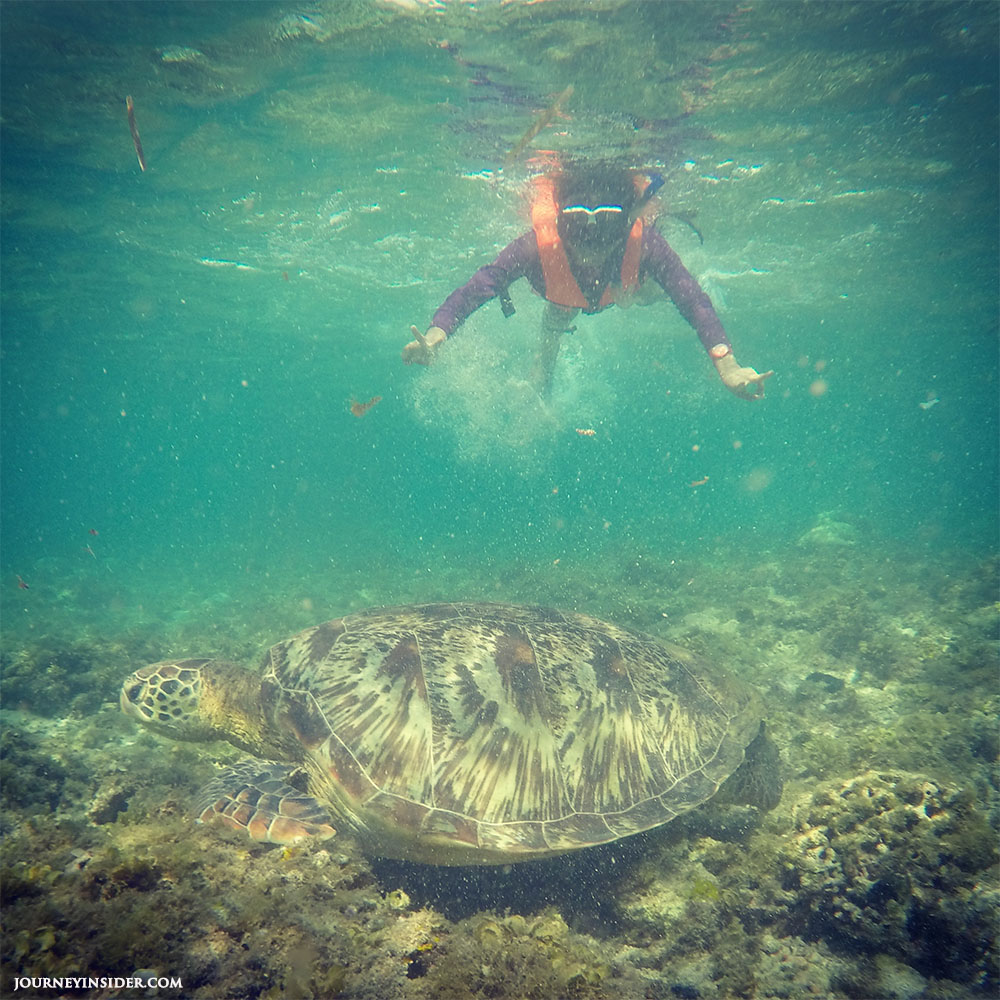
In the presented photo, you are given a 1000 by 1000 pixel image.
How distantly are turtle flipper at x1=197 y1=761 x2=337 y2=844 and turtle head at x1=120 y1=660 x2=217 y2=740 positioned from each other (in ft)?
2.36

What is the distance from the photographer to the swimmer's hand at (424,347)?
5.19 m

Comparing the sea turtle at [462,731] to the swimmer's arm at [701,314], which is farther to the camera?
the swimmer's arm at [701,314]

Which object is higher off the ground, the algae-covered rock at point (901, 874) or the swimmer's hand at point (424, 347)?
the swimmer's hand at point (424, 347)

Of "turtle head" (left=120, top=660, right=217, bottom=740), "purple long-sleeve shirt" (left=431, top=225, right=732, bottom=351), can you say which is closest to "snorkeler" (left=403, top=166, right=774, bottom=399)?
"purple long-sleeve shirt" (left=431, top=225, right=732, bottom=351)

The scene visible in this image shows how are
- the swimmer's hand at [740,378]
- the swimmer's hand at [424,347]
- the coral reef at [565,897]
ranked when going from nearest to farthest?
the coral reef at [565,897], the swimmer's hand at [740,378], the swimmer's hand at [424,347]

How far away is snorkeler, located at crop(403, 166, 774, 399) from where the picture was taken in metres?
5.56

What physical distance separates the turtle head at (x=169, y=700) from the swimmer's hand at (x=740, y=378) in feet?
18.7

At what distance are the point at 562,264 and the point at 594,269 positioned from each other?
0.53m

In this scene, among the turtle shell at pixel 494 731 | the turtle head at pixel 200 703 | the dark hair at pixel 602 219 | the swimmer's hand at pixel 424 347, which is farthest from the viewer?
the dark hair at pixel 602 219

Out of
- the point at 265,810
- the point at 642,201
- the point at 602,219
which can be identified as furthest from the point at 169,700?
the point at 642,201

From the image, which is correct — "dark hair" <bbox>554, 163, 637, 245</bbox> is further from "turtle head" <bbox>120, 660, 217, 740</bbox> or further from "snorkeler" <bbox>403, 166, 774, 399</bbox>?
"turtle head" <bbox>120, 660, 217, 740</bbox>

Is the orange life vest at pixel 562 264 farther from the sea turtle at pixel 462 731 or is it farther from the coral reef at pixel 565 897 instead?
the coral reef at pixel 565 897

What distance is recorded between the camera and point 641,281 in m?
7.00

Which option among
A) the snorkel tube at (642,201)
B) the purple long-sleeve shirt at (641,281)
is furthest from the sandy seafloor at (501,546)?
the purple long-sleeve shirt at (641,281)
